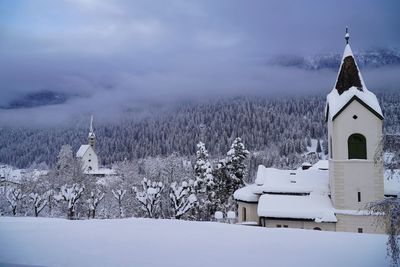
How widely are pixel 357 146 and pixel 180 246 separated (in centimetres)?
1592

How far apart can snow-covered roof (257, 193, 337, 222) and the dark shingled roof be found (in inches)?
278

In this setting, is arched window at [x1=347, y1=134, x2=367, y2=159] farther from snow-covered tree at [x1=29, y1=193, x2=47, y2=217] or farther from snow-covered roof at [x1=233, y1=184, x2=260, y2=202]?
snow-covered tree at [x1=29, y1=193, x2=47, y2=217]

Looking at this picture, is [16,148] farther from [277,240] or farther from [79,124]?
[79,124]

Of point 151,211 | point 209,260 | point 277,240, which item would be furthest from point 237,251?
point 151,211

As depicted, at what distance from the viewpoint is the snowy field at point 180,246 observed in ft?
25.7

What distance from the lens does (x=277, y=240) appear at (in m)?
9.95

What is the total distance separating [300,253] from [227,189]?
27441mm

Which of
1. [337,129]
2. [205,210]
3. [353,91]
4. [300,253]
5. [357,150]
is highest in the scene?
[353,91]

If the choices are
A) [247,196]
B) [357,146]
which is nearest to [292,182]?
[247,196]

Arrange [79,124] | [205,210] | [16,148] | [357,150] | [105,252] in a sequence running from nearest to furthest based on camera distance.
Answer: [105,252], [357,150], [205,210], [16,148], [79,124]

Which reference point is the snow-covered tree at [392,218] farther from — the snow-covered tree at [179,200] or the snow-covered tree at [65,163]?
the snow-covered tree at [65,163]

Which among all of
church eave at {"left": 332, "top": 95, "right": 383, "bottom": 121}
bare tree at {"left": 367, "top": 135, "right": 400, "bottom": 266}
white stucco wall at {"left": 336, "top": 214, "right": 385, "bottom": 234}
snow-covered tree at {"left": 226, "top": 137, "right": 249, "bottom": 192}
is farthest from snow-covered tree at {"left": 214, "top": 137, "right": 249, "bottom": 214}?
bare tree at {"left": 367, "top": 135, "right": 400, "bottom": 266}

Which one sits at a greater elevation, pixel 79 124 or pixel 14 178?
pixel 79 124

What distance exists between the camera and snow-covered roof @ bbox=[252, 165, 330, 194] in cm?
2311
